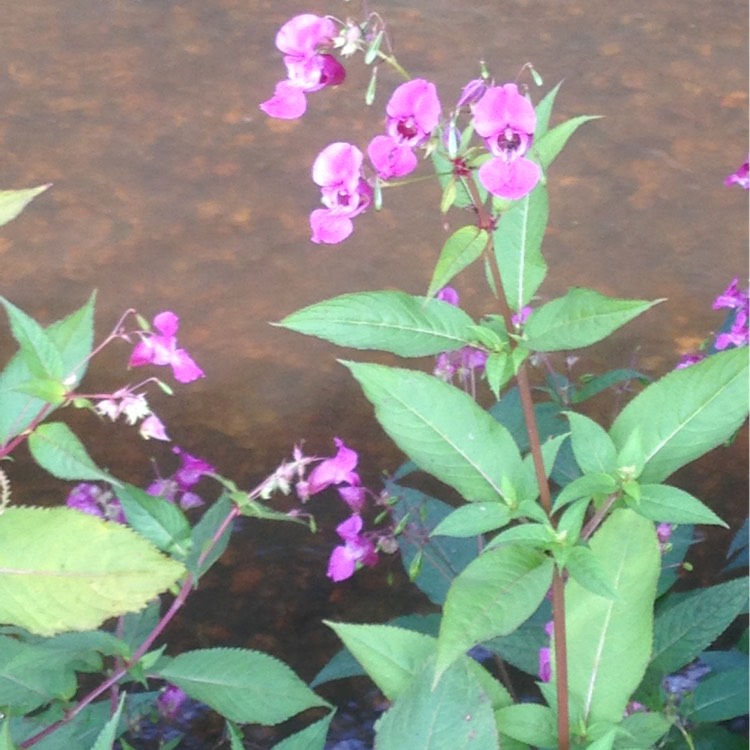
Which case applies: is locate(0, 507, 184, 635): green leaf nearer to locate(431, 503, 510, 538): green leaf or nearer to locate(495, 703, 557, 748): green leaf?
locate(431, 503, 510, 538): green leaf

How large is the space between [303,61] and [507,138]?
0.16 metres

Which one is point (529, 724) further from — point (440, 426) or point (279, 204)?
point (279, 204)

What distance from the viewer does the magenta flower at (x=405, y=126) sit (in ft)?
2.00


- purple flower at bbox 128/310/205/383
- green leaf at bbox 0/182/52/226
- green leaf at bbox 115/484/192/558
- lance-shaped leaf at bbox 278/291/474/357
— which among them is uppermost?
green leaf at bbox 0/182/52/226

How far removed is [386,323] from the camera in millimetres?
688

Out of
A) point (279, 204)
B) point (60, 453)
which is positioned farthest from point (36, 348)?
point (279, 204)

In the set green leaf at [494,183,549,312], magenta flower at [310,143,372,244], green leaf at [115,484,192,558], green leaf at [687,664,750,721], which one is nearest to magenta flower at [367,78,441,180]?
magenta flower at [310,143,372,244]

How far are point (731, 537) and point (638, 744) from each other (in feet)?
2.16

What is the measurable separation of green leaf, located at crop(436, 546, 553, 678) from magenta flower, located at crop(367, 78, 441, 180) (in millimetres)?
264

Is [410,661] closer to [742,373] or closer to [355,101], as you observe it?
[742,373]

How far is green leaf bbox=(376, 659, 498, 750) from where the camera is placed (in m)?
0.69

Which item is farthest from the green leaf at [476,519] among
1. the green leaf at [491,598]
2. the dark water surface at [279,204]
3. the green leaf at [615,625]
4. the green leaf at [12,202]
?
the dark water surface at [279,204]

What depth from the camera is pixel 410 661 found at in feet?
2.59

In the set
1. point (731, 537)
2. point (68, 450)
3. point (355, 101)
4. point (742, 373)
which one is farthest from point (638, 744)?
point (355, 101)
